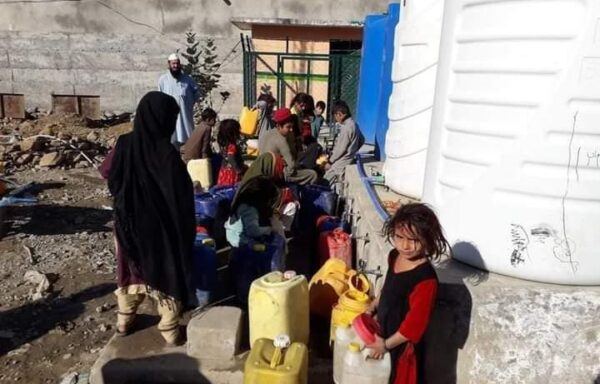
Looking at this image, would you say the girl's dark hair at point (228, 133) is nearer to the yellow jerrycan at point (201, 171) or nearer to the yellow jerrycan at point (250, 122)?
the yellow jerrycan at point (201, 171)

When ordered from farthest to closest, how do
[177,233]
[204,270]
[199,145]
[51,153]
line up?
[51,153], [199,145], [204,270], [177,233]

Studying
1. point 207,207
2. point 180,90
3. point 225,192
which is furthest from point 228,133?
point 180,90

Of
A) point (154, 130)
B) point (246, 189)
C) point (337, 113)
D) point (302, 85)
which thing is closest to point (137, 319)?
point (246, 189)

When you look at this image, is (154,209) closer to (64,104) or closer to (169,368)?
(169,368)

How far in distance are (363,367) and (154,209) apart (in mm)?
1503

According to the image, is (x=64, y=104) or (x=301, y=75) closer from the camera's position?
(x=64, y=104)

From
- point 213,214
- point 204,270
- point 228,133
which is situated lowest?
point 204,270

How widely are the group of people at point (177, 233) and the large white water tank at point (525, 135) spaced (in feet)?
1.12

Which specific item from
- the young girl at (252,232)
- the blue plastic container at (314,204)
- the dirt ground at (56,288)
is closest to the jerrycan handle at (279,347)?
the young girl at (252,232)

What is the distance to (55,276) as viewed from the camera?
4.62 meters

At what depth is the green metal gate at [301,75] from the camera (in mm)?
11586

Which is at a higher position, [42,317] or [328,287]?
[328,287]

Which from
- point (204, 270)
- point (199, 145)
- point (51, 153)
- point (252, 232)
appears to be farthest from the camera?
point (51, 153)

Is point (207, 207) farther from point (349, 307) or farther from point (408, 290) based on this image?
point (408, 290)
